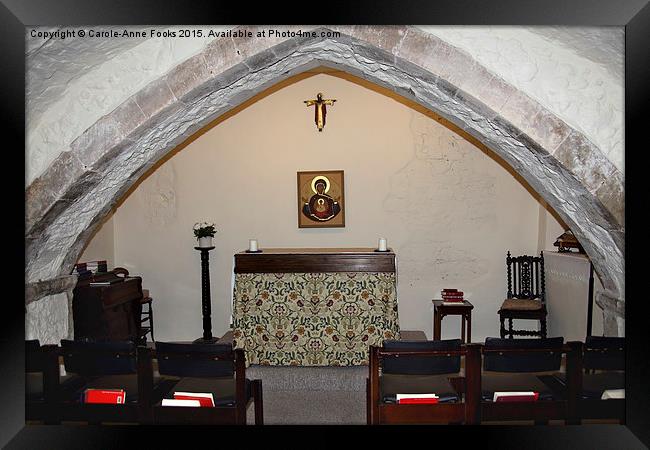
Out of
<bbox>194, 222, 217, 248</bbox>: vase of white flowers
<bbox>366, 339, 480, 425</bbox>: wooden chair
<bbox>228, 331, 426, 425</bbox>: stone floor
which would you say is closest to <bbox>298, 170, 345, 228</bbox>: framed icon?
<bbox>194, 222, 217, 248</bbox>: vase of white flowers

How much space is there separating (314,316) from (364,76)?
6.96 ft

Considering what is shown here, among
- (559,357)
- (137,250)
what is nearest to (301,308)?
(559,357)

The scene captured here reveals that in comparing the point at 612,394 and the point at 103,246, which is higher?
the point at 103,246

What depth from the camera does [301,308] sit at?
421cm

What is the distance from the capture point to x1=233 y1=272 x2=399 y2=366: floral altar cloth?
4.16m

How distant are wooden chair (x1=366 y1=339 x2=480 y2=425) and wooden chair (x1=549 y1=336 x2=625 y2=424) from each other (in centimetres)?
48

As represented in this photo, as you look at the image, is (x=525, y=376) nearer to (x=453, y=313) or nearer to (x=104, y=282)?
(x=453, y=313)

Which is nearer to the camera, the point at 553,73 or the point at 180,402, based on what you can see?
the point at 553,73

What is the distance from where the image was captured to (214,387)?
2.75 m

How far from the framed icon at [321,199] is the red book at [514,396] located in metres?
3.18

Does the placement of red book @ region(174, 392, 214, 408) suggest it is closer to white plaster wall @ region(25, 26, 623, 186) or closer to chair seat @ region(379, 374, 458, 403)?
chair seat @ region(379, 374, 458, 403)

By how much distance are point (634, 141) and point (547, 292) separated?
3.36 metres

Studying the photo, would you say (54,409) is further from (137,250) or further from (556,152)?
(137,250)

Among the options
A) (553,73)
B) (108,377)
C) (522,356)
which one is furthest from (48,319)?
(553,73)
